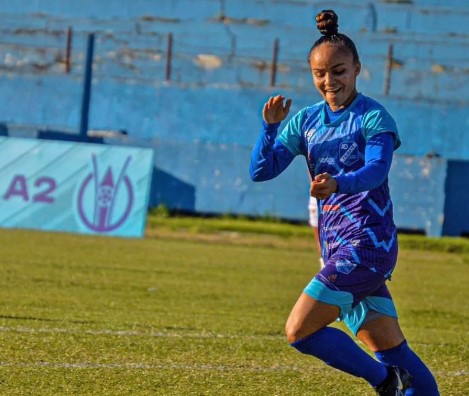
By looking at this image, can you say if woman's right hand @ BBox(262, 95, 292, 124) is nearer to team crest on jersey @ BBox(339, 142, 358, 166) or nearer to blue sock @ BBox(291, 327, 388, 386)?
team crest on jersey @ BBox(339, 142, 358, 166)

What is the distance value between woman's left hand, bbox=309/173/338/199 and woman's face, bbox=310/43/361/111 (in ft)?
2.23

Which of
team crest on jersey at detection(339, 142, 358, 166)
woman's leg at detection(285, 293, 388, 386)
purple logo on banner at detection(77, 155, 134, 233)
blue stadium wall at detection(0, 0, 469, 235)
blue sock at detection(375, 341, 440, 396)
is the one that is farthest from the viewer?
blue stadium wall at detection(0, 0, 469, 235)

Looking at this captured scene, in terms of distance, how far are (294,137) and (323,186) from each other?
0.81 m

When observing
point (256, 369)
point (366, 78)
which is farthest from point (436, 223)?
point (256, 369)

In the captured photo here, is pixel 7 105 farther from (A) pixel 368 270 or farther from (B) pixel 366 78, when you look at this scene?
(A) pixel 368 270

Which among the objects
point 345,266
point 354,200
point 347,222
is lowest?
point 345,266

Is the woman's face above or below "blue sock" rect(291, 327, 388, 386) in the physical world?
above

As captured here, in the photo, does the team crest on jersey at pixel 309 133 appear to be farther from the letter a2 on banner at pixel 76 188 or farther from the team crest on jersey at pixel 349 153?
the letter a2 on banner at pixel 76 188

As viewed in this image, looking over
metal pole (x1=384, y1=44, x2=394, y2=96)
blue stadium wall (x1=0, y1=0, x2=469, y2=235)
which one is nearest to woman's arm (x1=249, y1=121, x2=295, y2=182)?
blue stadium wall (x1=0, y1=0, x2=469, y2=235)

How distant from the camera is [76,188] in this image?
18.5m

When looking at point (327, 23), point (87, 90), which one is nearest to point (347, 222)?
point (327, 23)

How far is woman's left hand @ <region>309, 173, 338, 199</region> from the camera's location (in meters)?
5.03

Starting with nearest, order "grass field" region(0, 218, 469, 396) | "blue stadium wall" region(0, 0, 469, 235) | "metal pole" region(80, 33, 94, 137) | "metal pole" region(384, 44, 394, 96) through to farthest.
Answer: "grass field" region(0, 218, 469, 396) → "blue stadium wall" region(0, 0, 469, 235) → "metal pole" region(80, 33, 94, 137) → "metal pole" region(384, 44, 394, 96)

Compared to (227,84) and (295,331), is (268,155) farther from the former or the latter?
(227,84)
